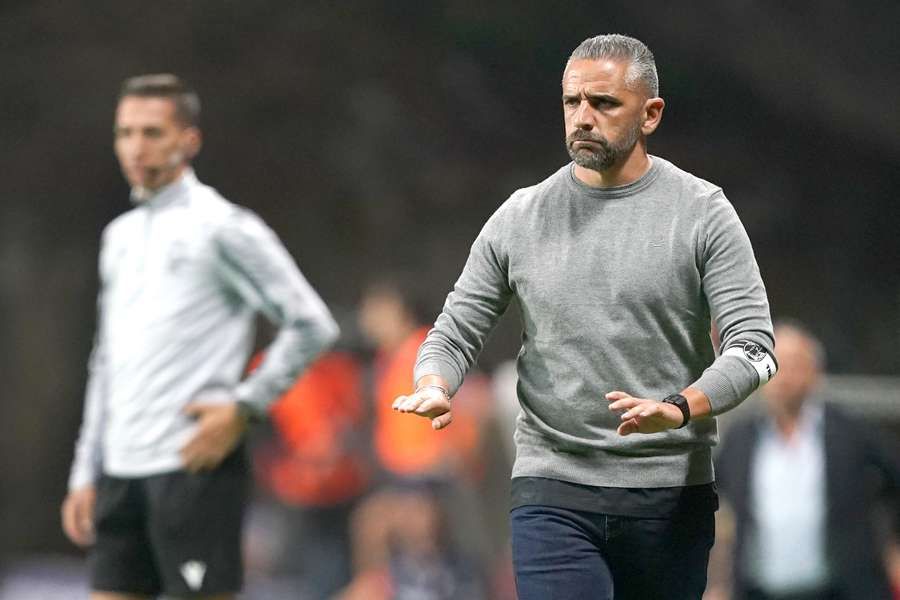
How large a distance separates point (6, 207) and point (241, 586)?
6323 millimetres

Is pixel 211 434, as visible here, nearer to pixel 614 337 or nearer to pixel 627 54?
pixel 614 337

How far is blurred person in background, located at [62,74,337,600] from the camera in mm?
4098

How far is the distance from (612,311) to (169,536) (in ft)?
5.29

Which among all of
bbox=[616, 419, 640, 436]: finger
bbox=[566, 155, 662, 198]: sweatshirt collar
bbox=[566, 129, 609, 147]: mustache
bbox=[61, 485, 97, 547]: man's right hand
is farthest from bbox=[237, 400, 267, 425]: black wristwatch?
bbox=[616, 419, 640, 436]: finger

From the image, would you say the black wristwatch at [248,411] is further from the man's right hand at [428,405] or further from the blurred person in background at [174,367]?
the man's right hand at [428,405]

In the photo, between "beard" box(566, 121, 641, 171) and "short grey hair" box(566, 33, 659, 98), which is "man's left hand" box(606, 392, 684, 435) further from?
"short grey hair" box(566, 33, 659, 98)

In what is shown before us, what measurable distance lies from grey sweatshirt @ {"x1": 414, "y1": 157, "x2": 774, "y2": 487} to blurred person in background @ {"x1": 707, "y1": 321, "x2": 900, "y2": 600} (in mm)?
2245

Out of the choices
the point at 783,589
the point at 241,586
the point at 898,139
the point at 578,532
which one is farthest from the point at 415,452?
the point at 578,532

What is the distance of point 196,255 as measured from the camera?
13.8 ft

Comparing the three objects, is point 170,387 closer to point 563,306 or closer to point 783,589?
point 563,306

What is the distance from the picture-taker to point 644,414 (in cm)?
266

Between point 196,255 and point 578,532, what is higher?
point 196,255

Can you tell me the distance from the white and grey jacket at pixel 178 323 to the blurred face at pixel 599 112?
4.81 ft

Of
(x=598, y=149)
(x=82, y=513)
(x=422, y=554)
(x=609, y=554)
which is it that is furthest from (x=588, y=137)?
(x=422, y=554)
